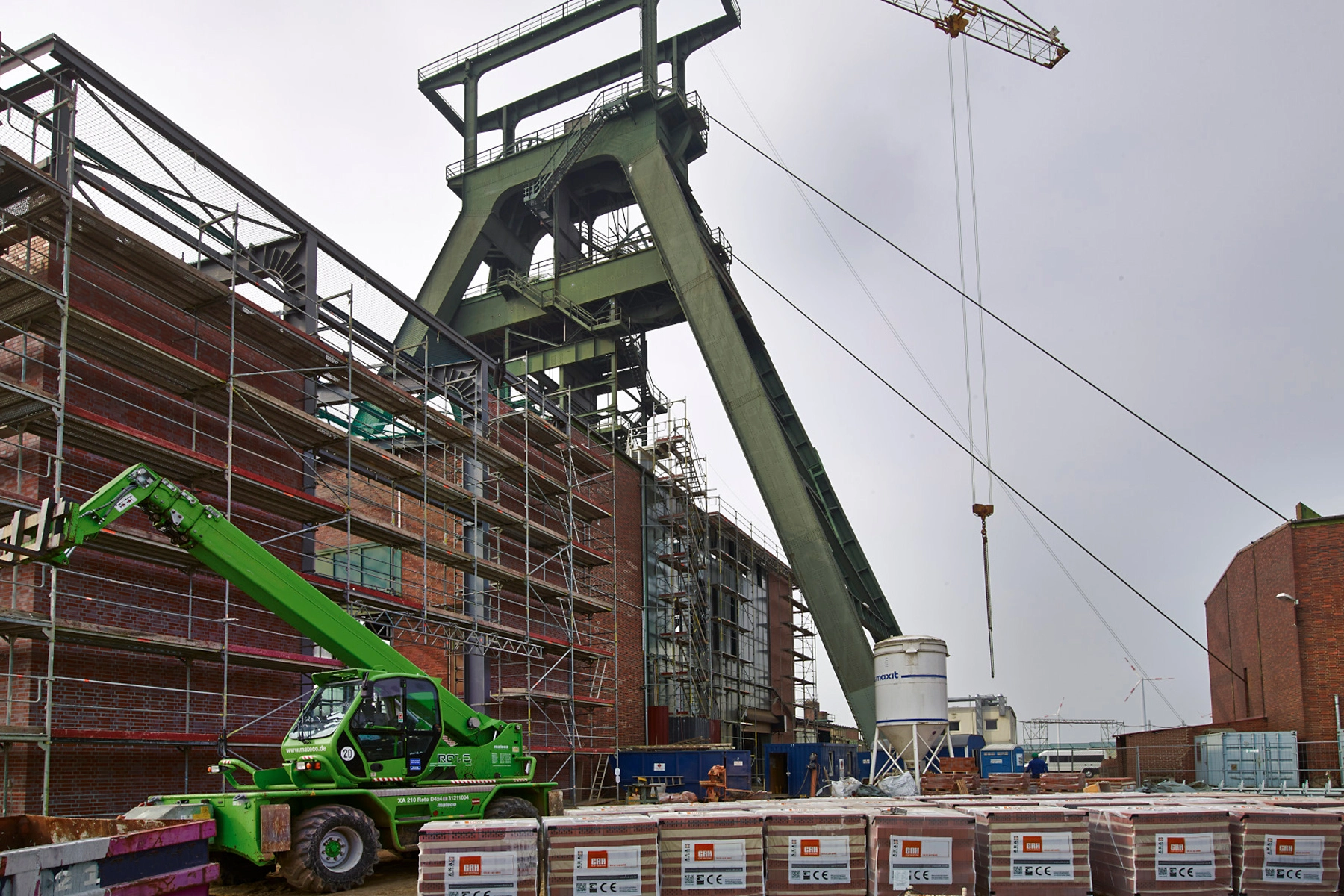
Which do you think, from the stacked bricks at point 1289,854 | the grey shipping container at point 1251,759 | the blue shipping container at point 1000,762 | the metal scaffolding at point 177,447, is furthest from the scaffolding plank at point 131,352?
the grey shipping container at point 1251,759

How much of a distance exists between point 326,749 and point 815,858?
21.7 feet

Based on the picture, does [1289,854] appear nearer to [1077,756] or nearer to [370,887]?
[370,887]

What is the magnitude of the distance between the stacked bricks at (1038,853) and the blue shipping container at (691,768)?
16589mm

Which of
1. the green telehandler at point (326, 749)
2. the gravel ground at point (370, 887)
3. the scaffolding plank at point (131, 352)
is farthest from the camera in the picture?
the scaffolding plank at point (131, 352)

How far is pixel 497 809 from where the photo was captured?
51.6 feet

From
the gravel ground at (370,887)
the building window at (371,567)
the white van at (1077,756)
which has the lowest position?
the white van at (1077,756)

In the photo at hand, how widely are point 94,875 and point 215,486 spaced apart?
9.56 m

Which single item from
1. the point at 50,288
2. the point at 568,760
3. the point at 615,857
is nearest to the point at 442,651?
the point at 568,760

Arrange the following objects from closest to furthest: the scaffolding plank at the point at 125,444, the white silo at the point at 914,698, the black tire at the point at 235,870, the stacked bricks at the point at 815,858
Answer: the stacked bricks at the point at 815,858, the black tire at the point at 235,870, the scaffolding plank at the point at 125,444, the white silo at the point at 914,698

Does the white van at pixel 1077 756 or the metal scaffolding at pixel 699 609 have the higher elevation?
the metal scaffolding at pixel 699 609

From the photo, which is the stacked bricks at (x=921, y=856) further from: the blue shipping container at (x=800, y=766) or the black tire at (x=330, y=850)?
the blue shipping container at (x=800, y=766)

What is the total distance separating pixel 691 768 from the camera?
26.5 metres

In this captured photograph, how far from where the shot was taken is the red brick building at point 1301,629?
79.8 feet

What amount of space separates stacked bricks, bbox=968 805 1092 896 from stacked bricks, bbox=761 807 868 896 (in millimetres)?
1144
